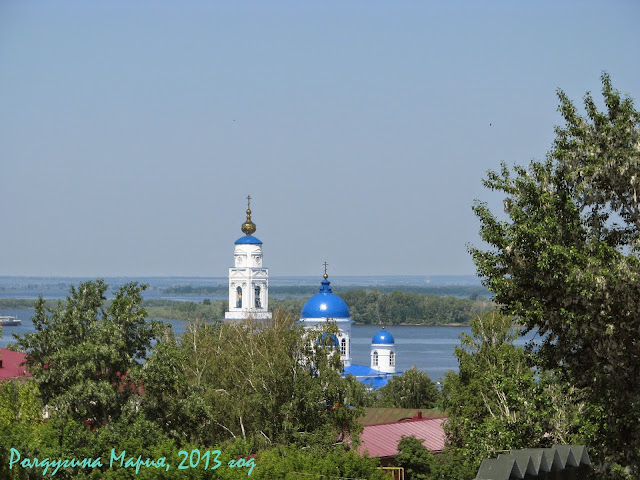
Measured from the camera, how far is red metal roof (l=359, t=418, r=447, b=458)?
24844 millimetres

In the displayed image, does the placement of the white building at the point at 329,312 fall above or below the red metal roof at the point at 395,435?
above

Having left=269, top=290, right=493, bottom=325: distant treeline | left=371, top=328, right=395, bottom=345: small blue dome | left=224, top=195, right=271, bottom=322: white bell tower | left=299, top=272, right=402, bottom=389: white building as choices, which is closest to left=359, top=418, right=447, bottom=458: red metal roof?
left=299, top=272, right=402, bottom=389: white building

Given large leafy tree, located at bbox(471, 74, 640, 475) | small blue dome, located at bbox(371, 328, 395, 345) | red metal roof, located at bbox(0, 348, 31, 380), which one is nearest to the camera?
large leafy tree, located at bbox(471, 74, 640, 475)

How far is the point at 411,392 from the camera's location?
47.6 metres

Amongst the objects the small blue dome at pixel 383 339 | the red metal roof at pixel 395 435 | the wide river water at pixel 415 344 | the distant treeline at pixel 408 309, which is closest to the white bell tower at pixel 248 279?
the small blue dome at pixel 383 339

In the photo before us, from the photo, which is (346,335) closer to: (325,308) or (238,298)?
(325,308)

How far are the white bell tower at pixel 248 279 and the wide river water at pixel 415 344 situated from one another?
434 inches

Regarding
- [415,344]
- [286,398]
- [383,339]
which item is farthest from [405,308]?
[286,398]

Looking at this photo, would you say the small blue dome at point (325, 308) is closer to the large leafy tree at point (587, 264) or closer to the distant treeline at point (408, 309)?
the large leafy tree at point (587, 264)

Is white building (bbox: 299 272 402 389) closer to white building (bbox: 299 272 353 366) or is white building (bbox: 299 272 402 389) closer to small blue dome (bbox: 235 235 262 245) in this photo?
white building (bbox: 299 272 353 366)

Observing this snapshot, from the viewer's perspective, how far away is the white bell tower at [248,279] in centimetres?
6116

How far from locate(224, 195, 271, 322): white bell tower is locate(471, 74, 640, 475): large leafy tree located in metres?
44.7

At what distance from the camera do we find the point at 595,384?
51.5 feet

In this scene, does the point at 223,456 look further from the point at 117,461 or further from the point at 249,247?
the point at 249,247
